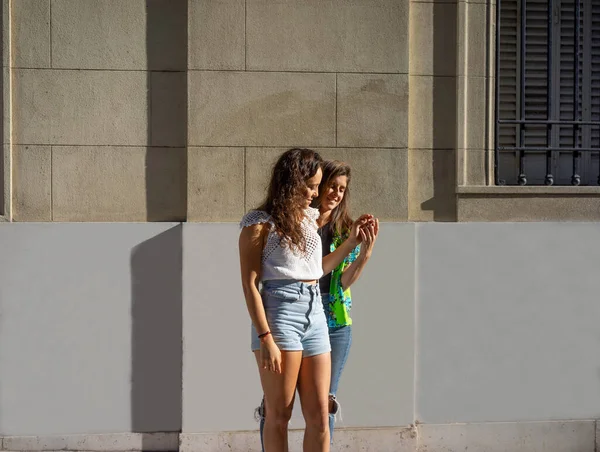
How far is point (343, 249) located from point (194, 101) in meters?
1.78

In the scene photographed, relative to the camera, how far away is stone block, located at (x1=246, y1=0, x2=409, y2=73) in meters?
5.27

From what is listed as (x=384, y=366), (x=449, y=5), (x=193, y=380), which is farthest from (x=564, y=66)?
(x=193, y=380)

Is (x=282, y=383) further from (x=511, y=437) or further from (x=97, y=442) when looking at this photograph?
(x=511, y=437)

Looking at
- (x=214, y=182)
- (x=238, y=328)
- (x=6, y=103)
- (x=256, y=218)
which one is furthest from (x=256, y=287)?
(x=6, y=103)

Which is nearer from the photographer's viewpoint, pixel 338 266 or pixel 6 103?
pixel 338 266

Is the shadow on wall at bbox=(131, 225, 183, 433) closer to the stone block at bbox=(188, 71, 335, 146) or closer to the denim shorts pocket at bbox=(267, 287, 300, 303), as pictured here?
the stone block at bbox=(188, 71, 335, 146)

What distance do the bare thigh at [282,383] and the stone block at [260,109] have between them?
6.37 feet

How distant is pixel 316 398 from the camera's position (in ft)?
12.6

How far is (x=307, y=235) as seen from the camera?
3.88 meters

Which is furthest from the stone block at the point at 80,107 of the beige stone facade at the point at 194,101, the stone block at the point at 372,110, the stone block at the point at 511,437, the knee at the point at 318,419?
the stone block at the point at 511,437

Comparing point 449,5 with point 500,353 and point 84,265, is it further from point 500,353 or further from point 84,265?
point 84,265

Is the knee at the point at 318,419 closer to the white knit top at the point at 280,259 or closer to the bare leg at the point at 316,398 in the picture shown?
the bare leg at the point at 316,398

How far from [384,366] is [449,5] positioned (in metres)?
2.59

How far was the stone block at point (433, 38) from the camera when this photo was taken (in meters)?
5.50
